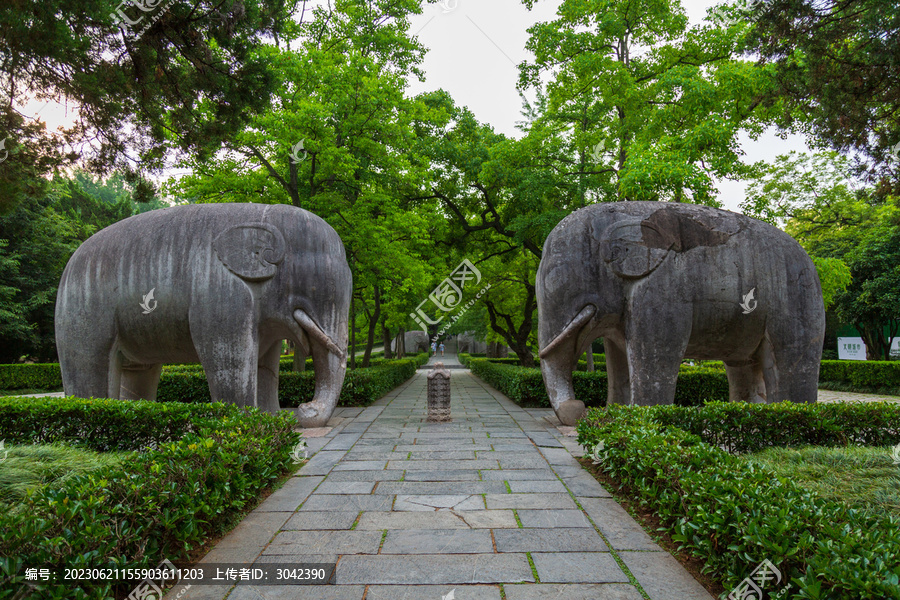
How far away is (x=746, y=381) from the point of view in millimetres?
7242

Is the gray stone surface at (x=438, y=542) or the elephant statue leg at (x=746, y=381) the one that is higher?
the elephant statue leg at (x=746, y=381)

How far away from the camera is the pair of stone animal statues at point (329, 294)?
19.9 ft

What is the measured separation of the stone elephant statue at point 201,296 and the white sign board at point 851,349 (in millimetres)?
25597

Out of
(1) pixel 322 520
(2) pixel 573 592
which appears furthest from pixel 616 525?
(1) pixel 322 520

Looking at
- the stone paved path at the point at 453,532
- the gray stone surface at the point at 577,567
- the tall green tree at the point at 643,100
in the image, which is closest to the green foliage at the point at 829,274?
the tall green tree at the point at 643,100

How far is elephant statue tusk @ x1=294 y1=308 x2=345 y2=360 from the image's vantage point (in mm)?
6426

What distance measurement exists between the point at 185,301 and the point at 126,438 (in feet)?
5.36

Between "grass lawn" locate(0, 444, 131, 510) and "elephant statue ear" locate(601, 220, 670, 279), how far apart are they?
547 cm

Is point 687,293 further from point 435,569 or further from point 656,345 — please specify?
point 435,569

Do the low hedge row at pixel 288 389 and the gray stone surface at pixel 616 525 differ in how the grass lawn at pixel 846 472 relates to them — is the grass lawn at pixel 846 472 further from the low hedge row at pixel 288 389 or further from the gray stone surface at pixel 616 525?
the low hedge row at pixel 288 389

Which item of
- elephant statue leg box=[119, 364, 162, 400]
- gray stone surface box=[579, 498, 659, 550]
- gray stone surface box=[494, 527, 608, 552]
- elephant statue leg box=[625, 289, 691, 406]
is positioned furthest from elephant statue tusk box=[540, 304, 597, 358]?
elephant statue leg box=[119, 364, 162, 400]

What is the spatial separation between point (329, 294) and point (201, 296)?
4.96ft

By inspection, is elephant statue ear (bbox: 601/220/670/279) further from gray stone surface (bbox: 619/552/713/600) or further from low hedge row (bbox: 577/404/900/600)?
gray stone surface (bbox: 619/552/713/600)

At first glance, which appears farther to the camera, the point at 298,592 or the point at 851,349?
the point at 851,349
